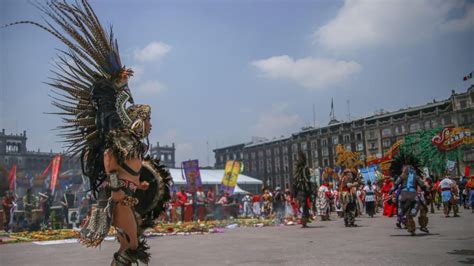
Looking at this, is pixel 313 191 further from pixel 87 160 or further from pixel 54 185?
pixel 54 185

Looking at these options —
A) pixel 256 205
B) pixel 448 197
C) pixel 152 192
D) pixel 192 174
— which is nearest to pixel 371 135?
pixel 256 205

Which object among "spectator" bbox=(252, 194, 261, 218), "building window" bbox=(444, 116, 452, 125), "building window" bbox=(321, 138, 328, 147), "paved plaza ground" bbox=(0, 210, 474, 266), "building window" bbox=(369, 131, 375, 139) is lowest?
"paved plaza ground" bbox=(0, 210, 474, 266)

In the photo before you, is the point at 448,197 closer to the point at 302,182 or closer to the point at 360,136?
the point at 302,182

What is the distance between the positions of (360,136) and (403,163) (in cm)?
4559

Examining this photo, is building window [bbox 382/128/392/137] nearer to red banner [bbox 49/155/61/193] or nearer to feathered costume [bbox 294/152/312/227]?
feathered costume [bbox 294/152/312/227]

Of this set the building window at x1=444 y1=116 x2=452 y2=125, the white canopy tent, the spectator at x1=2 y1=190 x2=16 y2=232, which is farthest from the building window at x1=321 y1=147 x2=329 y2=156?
the spectator at x1=2 y1=190 x2=16 y2=232

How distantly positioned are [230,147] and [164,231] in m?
113

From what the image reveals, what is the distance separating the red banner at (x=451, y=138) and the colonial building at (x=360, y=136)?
296 cm

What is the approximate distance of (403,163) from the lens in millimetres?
11578

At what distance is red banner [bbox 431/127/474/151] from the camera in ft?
82.0

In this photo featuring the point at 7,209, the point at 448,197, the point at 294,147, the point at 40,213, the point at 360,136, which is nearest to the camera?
the point at 448,197

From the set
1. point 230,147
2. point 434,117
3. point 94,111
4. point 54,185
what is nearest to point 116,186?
point 94,111

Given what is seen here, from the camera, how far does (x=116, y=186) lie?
14.8 ft

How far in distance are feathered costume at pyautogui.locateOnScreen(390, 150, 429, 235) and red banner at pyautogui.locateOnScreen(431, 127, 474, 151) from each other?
1546 cm
